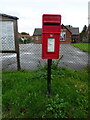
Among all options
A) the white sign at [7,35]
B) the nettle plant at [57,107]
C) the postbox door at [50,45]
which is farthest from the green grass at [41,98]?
the white sign at [7,35]

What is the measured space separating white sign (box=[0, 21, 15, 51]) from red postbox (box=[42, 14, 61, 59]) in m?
1.91

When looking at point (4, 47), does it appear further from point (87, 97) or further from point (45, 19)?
point (87, 97)

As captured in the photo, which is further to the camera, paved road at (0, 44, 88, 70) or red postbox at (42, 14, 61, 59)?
paved road at (0, 44, 88, 70)

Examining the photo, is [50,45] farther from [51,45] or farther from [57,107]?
[57,107]

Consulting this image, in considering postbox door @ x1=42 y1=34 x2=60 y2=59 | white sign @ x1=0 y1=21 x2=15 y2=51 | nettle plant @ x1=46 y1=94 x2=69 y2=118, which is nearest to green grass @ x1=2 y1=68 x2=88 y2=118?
nettle plant @ x1=46 y1=94 x2=69 y2=118

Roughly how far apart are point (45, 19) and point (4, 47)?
2217 mm

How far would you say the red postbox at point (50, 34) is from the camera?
1.84 metres

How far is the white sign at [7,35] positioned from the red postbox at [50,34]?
1.91 metres

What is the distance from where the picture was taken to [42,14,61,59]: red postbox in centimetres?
184

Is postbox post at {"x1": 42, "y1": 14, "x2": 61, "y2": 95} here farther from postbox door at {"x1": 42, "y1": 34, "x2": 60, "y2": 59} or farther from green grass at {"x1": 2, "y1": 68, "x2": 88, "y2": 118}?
green grass at {"x1": 2, "y1": 68, "x2": 88, "y2": 118}

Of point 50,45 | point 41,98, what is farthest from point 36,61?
point 50,45

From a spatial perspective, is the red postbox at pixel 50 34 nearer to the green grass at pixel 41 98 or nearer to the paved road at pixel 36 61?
the green grass at pixel 41 98

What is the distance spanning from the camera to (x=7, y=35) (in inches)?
135

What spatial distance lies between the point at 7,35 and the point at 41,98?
2415 millimetres
